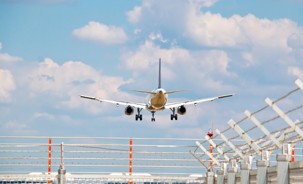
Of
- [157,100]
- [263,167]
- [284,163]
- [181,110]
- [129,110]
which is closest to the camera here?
[284,163]

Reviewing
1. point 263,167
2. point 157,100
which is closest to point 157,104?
point 157,100

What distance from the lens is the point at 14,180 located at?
2866 cm

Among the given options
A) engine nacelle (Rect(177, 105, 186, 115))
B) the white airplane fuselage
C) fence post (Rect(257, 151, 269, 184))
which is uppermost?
the white airplane fuselage

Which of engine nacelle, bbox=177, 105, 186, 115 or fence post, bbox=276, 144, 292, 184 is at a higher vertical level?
engine nacelle, bbox=177, 105, 186, 115

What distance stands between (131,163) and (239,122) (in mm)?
12944

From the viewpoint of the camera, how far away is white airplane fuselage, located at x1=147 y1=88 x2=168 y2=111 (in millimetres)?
64625

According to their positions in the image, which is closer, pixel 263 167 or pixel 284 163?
pixel 284 163

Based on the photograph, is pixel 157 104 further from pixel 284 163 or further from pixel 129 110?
pixel 284 163

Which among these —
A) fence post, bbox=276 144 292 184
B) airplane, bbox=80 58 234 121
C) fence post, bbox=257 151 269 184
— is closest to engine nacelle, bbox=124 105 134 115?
airplane, bbox=80 58 234 121

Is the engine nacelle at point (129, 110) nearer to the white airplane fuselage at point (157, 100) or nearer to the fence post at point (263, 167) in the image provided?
the white airplane fuselage at point (157, 100)

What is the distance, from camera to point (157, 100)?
6500 centimetres

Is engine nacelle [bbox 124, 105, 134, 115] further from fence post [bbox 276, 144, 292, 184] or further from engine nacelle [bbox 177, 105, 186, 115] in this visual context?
fence post [bbox 276, 144, 292, 184]

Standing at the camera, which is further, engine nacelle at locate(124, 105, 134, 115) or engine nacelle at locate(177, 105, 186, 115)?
engine nacelle at locate(124, 105, 134, 115)

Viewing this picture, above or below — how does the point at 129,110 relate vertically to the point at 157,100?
below
